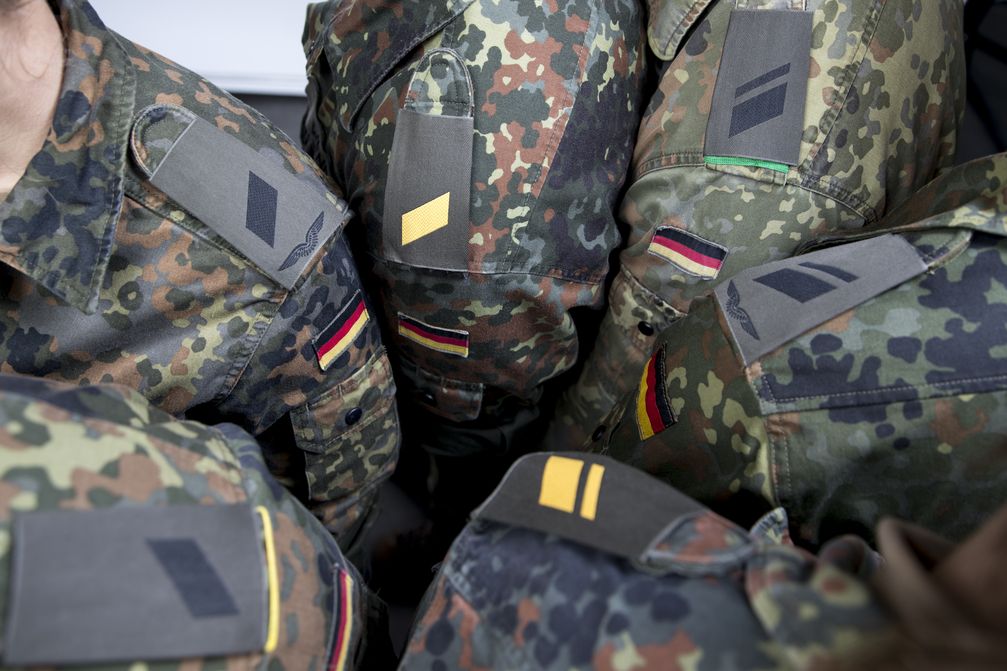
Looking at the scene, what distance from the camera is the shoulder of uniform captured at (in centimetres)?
55

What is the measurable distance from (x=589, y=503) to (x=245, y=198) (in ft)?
1.18

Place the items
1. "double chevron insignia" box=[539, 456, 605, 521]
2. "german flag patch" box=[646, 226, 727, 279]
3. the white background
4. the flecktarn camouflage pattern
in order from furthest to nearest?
the white background → "german flag patch" box=[646, 226, 727, 279] → "double chevron insignia" box=[539, 456, 605, 521] → the flecktarn camouflage pattern

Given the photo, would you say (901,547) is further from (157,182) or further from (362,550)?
(362,550)

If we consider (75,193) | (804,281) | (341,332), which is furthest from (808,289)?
(75,193)

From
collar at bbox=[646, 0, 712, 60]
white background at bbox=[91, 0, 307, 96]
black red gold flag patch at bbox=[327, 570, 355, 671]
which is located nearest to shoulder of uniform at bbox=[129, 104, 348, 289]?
black red gold flag patch at bbox=[327, 570, 355, 671]

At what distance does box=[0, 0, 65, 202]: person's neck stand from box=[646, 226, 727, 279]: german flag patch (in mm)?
507

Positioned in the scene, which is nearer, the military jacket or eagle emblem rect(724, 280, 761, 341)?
eagle emblem rect(724, 280, 761, 341)

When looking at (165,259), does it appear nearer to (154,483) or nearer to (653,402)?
(154,483)

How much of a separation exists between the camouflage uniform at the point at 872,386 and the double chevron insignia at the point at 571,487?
0.13 metres

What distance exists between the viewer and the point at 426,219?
0.65 meters

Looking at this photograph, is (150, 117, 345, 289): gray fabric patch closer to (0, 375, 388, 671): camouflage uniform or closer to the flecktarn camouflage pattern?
(0, 375, 388, 671): camouflage uniform

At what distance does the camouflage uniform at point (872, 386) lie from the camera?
477 mm

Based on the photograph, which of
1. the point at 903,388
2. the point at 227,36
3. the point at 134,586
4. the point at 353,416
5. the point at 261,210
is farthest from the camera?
the point at 227,36

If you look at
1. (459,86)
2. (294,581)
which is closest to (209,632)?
(294,581)
